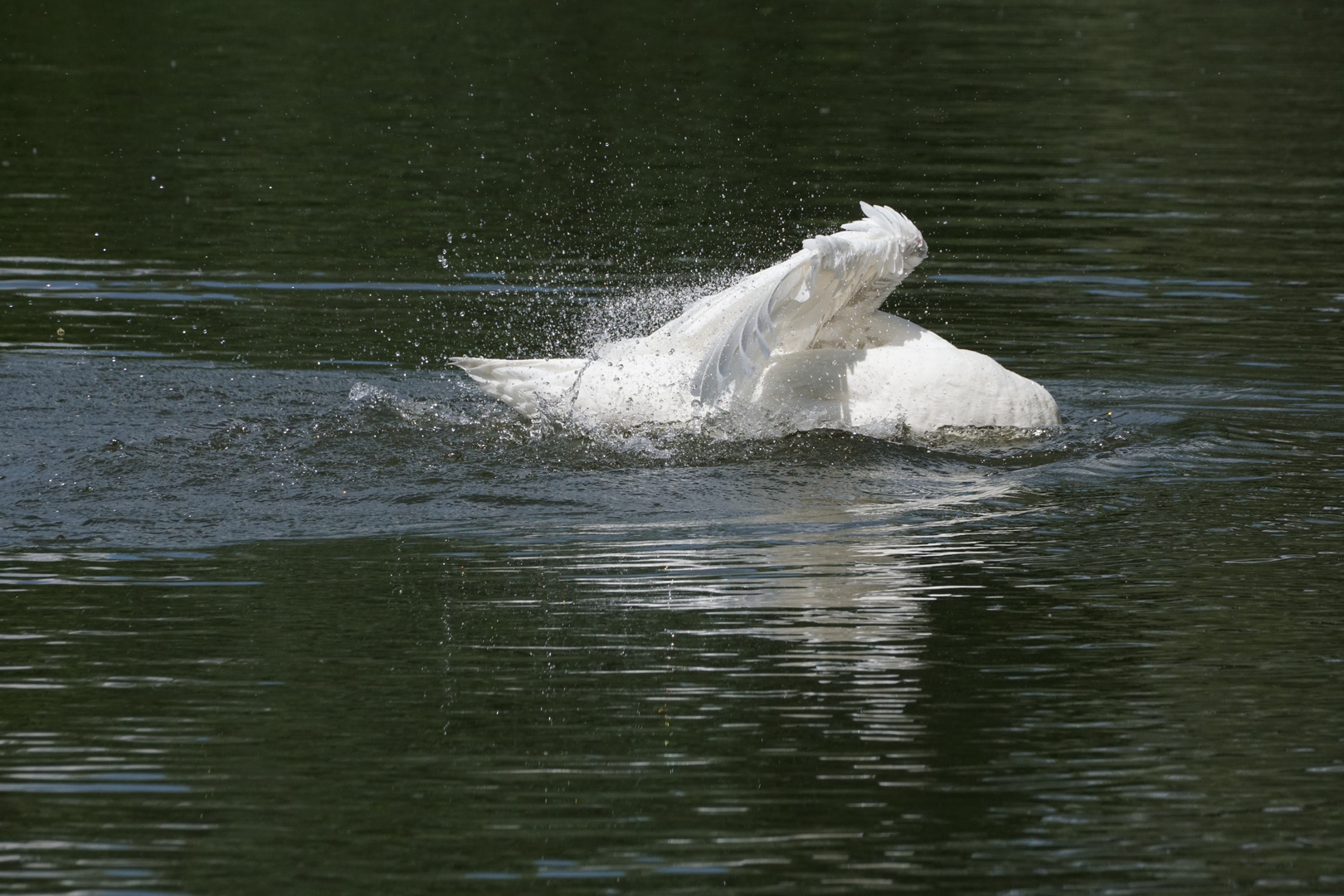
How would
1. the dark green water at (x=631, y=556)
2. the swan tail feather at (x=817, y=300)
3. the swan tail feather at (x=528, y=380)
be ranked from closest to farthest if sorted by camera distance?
the dark green water at (x=631, y=556)
the swan tail feather at (x=817, y=300)
the swan tail feather at (x=528, y=380)

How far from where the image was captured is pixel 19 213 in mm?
14633

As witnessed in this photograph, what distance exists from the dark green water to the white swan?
17cm

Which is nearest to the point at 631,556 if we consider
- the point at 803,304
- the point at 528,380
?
the point at 803,304

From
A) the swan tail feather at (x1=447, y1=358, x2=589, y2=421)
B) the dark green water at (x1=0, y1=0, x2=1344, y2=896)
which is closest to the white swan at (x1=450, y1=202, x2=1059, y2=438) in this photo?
the swan tail feather at (x1=447, y1=358, x2=589, y2=421)

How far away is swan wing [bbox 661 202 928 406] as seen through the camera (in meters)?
8.05

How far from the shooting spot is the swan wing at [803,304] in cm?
805

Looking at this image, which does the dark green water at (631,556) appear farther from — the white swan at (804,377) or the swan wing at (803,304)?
the swan wing at (803,304)

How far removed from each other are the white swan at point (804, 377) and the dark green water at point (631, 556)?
0.55 feet

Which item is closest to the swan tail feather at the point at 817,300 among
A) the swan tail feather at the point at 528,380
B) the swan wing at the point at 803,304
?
the swan wing at the point at 803,304

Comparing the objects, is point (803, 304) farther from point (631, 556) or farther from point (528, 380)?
point (631, 556)

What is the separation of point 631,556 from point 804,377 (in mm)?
2035

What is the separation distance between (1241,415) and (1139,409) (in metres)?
0.49

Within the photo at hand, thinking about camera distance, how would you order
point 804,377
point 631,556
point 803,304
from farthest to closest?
1. point 804,377
2. point 803,304
3. point 631,556

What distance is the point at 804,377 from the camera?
28.9ft
